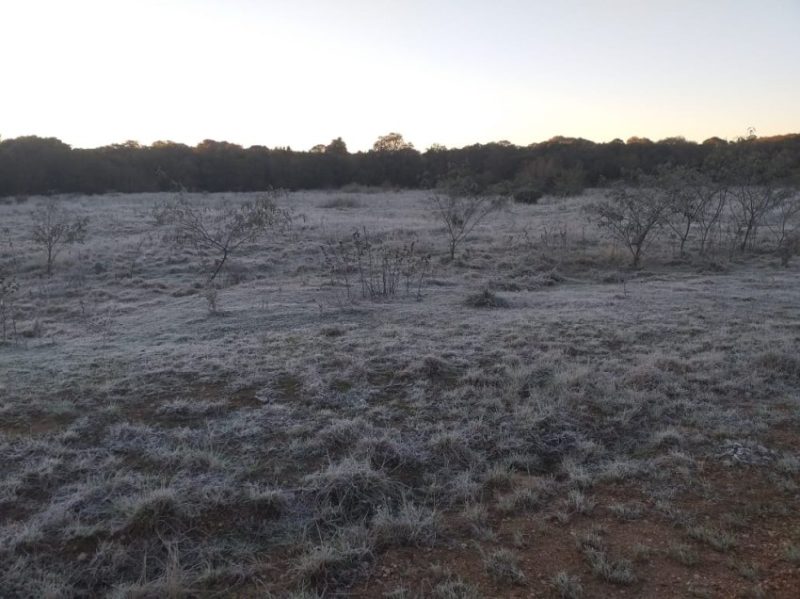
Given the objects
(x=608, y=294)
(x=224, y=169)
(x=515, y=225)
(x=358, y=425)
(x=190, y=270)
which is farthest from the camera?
(x=224, y=169)

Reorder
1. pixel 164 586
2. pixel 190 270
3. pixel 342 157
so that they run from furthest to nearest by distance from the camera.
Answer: pixel 342 157 < pixel 190 270 < pixel 164 586

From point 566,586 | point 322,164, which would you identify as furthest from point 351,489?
point 322,164

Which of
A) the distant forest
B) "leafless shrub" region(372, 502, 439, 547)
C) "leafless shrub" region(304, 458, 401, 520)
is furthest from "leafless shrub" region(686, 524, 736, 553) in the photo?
the distant forest

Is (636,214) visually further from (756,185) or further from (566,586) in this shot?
(566,586)

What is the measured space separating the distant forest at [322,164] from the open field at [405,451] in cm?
2337

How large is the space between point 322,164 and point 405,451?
41.8 meters

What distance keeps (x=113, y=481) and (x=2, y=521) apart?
59cm

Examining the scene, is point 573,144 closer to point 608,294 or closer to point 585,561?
point 608,294

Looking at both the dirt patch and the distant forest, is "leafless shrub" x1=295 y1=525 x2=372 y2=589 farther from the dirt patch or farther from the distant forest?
the distant forest

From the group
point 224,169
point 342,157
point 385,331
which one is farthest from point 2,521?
point 342,157

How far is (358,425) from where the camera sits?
447 cm

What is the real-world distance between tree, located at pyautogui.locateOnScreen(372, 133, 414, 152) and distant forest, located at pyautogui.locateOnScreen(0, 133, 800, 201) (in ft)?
0.31

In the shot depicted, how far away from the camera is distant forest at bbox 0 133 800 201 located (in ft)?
110

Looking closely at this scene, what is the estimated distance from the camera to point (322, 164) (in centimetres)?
4375
